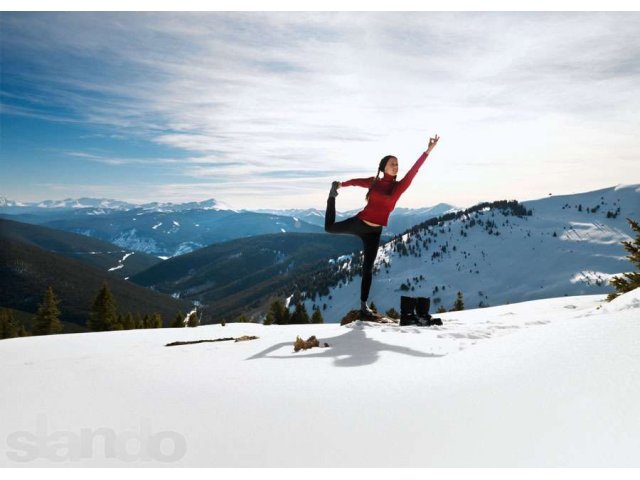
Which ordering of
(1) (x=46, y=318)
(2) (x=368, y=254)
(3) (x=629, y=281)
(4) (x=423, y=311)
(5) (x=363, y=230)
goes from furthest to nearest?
(1) (x=46, y=318)
(3) (x=629, y=281)
(2) (x=368, y=254)
(4) (x=423, y=311)
(5) (x=363, y=230)

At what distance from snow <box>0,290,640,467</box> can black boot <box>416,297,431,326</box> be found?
9.61 ft

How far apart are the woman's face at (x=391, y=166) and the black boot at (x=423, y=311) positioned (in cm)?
252

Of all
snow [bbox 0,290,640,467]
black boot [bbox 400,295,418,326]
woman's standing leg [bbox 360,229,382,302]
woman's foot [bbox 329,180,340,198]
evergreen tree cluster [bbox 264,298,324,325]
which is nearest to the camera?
snow [bbox 0,290,640,467]

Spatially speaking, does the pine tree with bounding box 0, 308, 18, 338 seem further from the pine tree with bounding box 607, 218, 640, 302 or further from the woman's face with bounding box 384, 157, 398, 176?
the pine tree with bounding box 607, 218, 640, 302

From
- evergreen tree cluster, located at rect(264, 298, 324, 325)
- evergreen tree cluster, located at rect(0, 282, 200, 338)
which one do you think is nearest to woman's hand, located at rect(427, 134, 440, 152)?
evergreen tree cluster, located at rect(0, 282, 200, 338)

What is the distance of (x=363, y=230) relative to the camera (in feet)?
25.0

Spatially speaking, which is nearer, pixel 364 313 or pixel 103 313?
pixel 364 313

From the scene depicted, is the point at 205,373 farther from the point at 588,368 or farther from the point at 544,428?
the point at 588,368

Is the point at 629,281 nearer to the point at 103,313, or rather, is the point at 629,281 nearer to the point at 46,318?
the point at 103,313

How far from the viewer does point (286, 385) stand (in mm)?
3604

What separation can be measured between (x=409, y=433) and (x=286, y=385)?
1.34 m

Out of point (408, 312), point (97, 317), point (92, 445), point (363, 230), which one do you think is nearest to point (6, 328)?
point (97, 317)

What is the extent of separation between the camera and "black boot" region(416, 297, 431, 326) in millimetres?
7508

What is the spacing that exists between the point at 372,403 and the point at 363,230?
4798 millimetres
